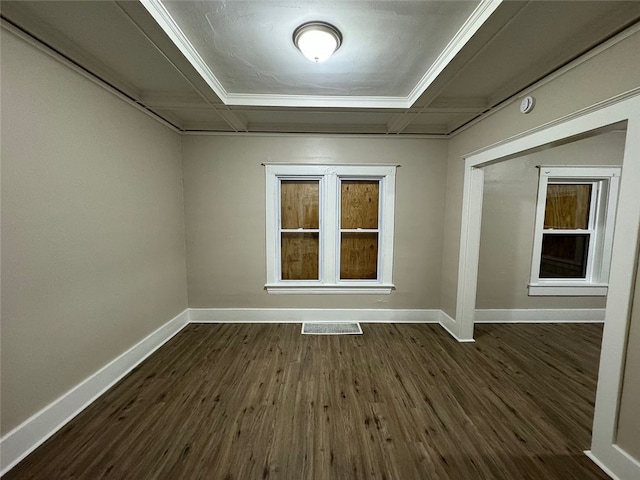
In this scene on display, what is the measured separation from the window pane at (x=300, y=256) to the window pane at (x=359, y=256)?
366 millimetres

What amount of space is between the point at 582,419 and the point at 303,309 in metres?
2.56

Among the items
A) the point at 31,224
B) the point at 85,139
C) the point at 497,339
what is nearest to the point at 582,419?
the point at 497,339

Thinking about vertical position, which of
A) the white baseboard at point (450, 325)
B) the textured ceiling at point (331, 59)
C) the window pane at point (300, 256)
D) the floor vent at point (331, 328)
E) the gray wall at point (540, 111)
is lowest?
the floor vent at point (331, 328)

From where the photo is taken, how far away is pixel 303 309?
A: 3256 mm

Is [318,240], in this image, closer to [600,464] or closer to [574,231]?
[600,464]

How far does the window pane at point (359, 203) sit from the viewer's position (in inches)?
128

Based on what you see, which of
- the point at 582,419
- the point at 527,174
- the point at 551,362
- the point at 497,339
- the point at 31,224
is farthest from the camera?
the point at 527,174

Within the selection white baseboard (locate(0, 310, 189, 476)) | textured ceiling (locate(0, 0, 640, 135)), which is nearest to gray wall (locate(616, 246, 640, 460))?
textured ceiling (locate(0, 0, 640, 135))

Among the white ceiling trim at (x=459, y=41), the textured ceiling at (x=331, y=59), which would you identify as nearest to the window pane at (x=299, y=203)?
the textured ceiling at (x=331, y=59)

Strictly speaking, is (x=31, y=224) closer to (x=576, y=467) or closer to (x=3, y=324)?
(x=3, y=324)

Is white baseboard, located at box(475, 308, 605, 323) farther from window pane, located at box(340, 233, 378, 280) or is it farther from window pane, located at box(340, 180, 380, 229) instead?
window pane, located at box(340, 180, 380, 229)

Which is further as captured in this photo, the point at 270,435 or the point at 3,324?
the point at 270,435

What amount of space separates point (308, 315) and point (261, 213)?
1.44m

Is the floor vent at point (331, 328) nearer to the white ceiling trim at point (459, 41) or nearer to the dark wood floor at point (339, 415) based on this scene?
the dark wood floor at point (339, 415)
